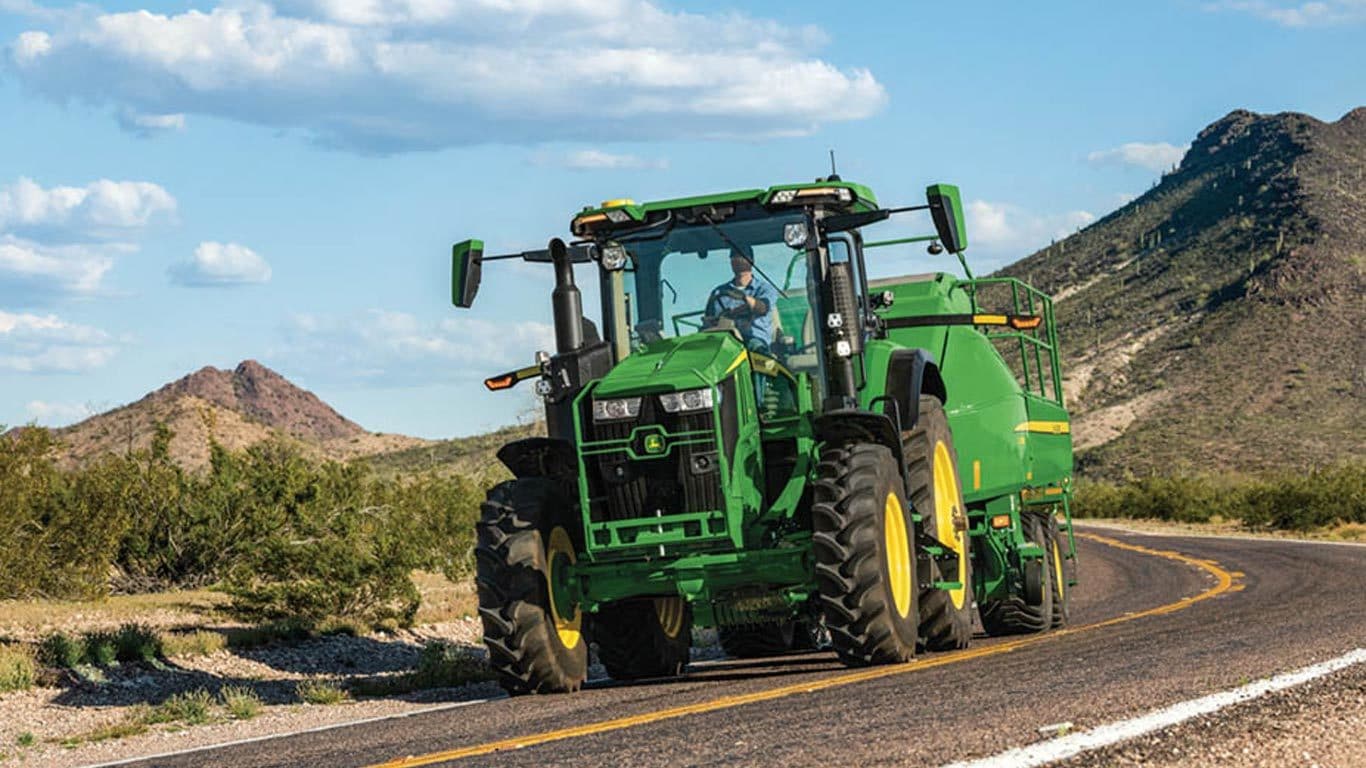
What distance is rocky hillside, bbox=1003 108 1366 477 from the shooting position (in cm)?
7456

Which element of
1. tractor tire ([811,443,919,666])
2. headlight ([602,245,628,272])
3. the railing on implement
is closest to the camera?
tractor tire ([811,443,919,666])

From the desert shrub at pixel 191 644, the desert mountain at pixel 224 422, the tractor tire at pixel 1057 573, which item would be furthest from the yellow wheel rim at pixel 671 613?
the desert mountain at pixel 224 422

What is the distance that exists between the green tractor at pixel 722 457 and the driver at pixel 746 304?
0.01 m

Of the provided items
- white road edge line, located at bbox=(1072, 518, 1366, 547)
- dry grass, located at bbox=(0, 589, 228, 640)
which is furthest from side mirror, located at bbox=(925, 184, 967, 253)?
white road edge line, located at bbox=(1072, 518, 1366, 547)

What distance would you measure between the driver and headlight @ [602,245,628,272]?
0.80 meters

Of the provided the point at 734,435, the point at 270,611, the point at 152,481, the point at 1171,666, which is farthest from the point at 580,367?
the point at 152,481

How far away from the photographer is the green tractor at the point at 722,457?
11625 millimetres

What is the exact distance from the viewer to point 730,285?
12656mm

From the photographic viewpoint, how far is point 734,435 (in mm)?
11734

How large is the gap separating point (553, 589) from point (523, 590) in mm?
390

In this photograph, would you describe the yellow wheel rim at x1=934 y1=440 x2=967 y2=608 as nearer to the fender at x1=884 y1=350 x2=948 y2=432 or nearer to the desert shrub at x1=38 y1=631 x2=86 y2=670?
the fender at x1=884 y1=350 x2=948 y2=432

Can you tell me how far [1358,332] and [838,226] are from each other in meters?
76.7

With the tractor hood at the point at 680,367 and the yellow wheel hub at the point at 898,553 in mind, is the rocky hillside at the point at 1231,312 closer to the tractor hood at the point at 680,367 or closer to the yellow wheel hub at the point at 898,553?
the yellow wheel hub at the point at 898,553

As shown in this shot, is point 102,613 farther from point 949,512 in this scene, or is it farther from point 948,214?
point 948,214
